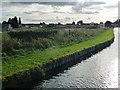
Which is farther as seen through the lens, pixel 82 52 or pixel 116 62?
pixel 82 52

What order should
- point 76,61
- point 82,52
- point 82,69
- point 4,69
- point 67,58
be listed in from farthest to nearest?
point 82,52
point 76,61
point 67,58
point 82,69
point 4,69

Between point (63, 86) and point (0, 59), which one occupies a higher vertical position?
point (0, 59)

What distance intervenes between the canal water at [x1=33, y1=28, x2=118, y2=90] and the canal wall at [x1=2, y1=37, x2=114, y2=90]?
1061 mm

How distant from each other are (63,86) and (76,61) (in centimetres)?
2215

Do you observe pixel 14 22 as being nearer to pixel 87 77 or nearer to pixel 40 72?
pixel 87 77

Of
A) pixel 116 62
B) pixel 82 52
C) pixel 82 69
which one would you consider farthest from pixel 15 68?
pixel 82 52

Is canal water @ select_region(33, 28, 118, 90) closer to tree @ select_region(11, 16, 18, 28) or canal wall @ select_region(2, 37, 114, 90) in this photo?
canal wall @ select_region(2, 37, 114, 90)

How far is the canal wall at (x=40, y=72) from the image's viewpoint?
34.7m

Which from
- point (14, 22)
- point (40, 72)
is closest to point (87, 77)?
point (40, 72)

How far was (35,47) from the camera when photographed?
5925 cm

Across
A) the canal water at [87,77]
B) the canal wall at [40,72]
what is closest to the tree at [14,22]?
the canal wall at [40,72]

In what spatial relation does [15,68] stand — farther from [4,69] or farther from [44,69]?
[44,69]

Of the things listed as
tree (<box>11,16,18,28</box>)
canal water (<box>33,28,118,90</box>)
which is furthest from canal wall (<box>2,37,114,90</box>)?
tree (<box>11,16,18,28</box>)

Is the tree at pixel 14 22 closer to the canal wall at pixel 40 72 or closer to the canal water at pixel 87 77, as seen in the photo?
the canal wall at pixel 40 72
